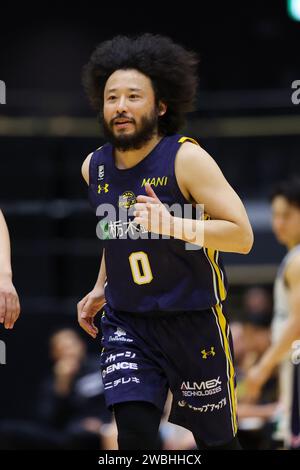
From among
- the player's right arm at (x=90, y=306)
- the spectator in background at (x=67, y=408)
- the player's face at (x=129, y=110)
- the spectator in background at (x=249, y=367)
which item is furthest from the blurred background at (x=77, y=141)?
the player's face at (x=129, y=110)

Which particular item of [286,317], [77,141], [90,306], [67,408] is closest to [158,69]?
→ [90,306]

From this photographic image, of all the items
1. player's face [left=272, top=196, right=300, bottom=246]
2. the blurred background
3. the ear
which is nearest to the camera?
the ear

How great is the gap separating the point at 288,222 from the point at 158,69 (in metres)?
2.51

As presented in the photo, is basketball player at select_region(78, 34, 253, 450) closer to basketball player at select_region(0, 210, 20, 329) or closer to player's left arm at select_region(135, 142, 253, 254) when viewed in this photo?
player's left arm at select_region(135, 142, 253, 254)

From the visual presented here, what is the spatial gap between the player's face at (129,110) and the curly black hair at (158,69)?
0.07 meters

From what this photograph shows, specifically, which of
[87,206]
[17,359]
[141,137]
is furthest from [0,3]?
[141,137]

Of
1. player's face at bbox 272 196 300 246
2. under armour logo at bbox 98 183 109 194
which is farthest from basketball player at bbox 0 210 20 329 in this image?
player's face at bbox 272 196 300 246

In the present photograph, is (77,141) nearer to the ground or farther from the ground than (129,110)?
farther from the ground

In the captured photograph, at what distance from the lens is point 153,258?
14.2 feet

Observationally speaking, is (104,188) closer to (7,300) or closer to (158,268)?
(158,268)

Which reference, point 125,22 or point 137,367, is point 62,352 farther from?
point 125,22

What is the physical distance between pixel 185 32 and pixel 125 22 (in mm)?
944

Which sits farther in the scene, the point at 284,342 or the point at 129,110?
the point at 284,342

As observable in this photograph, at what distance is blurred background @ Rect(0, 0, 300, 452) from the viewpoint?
393 inches
